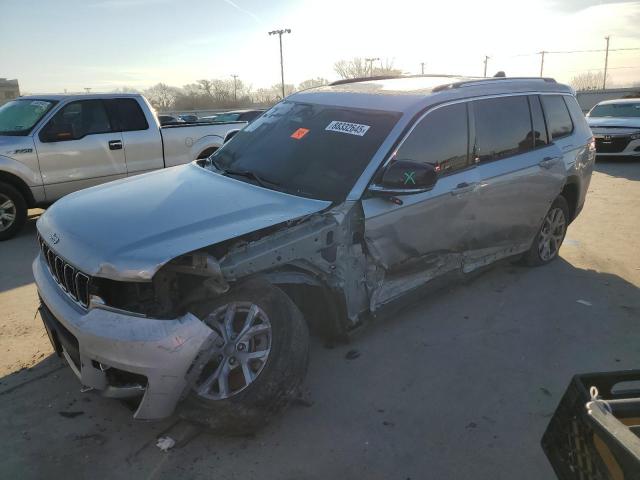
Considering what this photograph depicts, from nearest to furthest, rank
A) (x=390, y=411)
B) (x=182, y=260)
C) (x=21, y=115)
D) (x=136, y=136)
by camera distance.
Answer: (x=182, y=260) → (x=390, y=411) → (x=21, y=115) → (x=136, y=136)

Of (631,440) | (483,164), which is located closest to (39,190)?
(483,164)

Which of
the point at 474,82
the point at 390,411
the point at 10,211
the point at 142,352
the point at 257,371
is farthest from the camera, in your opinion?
the point at 10,211

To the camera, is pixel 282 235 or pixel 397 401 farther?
pixel 397 401

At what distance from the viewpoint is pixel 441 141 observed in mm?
3920

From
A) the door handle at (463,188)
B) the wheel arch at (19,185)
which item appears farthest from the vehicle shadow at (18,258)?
the door handle at (463,188)

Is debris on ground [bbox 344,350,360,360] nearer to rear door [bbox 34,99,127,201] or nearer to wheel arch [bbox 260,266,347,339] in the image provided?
wheel arch [bbox 260,266,347,339]

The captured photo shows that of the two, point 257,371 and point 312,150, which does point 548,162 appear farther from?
point 257,371

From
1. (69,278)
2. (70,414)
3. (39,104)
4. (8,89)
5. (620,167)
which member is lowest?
(620,167)

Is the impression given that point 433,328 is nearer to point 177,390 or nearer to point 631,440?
point 177,390

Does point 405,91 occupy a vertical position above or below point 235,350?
above

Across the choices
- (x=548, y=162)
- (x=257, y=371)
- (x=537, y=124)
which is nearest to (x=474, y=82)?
(x=537, y=124)

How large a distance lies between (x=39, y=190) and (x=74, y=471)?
544 cm

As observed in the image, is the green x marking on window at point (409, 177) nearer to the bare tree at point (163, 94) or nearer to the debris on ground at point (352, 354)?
the debris on ground at point (352, 354)

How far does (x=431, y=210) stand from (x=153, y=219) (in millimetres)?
1993
